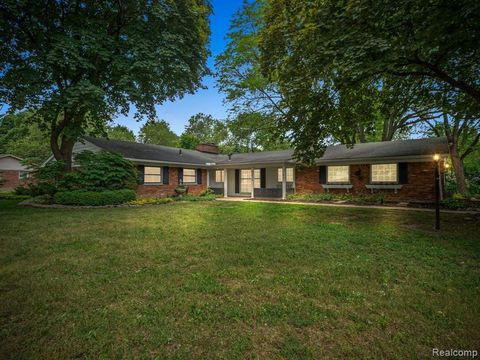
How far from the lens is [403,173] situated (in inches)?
525

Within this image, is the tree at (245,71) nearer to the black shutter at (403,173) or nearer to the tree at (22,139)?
the black shutter at (403,173)

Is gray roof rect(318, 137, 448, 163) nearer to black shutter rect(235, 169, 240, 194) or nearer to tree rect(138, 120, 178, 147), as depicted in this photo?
black shutter rect(235, 169, 240, 194)

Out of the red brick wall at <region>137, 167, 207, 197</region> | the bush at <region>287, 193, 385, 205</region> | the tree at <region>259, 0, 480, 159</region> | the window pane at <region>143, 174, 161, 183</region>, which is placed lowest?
the bush at <region>287, 193, 385, 205</region>

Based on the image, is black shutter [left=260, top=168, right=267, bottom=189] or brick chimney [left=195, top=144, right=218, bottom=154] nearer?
black shutter [left=260, top=168, right=267, bottom=189]

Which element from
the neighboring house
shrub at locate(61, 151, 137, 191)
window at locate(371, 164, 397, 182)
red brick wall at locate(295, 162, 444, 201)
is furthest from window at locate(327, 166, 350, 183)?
the neighboring house

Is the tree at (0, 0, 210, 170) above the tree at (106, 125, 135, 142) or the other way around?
the other way around

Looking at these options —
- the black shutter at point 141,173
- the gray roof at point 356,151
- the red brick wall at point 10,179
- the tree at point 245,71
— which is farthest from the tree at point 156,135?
the black shutter at point 141,173

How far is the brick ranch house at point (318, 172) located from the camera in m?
13.1

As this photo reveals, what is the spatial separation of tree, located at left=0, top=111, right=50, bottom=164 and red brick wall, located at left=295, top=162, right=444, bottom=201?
1290 inches

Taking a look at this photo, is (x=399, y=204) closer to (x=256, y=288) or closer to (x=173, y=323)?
(x=256, y=288)

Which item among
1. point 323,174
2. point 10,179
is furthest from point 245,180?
point 10,179

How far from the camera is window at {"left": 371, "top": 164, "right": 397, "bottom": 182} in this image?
13879 millimetres

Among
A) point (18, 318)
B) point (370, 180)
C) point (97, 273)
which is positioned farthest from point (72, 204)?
point (370, 180)

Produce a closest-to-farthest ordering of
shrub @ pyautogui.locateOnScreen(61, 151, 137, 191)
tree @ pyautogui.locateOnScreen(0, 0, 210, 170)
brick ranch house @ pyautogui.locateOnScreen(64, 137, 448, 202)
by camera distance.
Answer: tree @ pyautogui.locateOnScreen(0, 0, 210, 170)
shrub @ pyautogui.locateOnScreen(61, 151, 137, 191)
brick ranch house @ pyautogui.locateOnScreen(64, 137, 448, 202)
